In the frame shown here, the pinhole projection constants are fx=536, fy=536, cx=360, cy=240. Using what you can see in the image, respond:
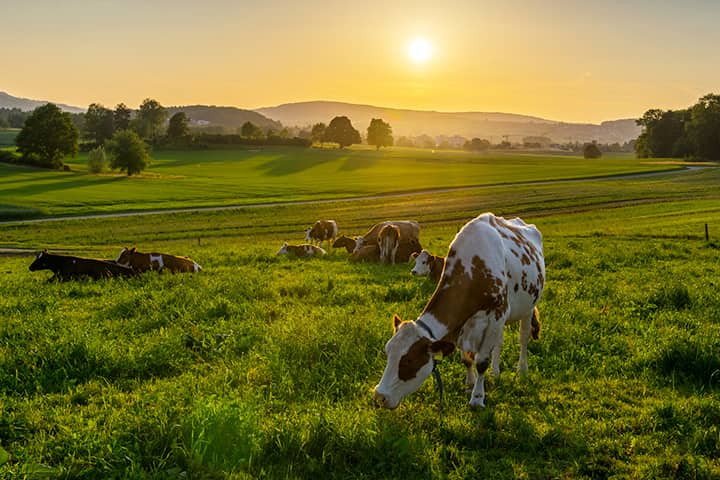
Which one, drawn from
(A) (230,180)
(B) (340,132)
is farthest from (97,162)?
(B) (340,132)

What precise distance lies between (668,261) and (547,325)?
1142 centimetres

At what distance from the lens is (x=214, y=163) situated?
124 m

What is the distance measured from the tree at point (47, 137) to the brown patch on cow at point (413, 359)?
345 feet

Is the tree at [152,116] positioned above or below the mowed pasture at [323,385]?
above

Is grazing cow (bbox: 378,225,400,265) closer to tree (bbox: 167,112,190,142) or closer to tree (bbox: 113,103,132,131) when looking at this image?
tree (bbox: 167,112,190,142)

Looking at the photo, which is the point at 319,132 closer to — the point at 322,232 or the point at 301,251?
the point at 322,232

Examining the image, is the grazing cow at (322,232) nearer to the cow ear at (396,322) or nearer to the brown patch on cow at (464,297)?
the brown patch on cow at (464,297)

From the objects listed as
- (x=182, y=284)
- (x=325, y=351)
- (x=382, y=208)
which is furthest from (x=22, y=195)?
(x=325, y=351)

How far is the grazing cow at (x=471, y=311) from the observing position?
674 centimetres

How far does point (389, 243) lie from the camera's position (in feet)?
71.5

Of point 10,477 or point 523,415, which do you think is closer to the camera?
point 10,477

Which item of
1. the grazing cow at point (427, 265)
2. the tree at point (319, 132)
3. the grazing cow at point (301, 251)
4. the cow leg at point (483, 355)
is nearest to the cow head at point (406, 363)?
the cow leg at point (483, 355)

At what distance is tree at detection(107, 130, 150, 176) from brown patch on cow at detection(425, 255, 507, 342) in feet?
314

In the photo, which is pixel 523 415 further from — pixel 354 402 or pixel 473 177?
pixel 473 177
